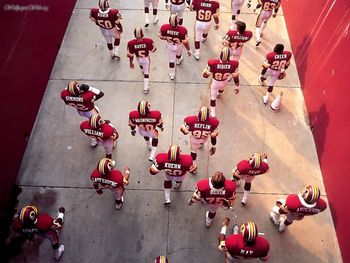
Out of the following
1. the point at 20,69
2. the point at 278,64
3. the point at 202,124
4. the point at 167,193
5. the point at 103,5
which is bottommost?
the point at 167,193

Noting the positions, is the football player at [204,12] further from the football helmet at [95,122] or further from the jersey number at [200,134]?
the football helmet at [95,122]

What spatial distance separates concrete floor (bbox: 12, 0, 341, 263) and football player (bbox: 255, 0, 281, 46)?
1.41 ft

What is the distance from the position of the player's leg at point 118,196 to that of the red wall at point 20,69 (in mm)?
2687

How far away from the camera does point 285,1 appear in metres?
13.1

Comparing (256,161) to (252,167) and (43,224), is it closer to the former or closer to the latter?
(252,167)

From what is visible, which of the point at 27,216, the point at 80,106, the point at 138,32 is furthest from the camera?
the point at 138,32

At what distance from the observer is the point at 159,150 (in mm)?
9766

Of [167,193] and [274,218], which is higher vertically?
[274,218]

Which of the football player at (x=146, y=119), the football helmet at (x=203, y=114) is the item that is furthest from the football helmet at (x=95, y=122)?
the football helmet at (x=203, y=114)

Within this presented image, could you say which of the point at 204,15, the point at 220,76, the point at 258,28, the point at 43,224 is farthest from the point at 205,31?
the point at 43,224

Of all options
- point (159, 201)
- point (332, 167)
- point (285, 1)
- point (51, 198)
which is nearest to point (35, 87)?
point (51, 198)

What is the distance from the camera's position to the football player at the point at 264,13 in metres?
11.2

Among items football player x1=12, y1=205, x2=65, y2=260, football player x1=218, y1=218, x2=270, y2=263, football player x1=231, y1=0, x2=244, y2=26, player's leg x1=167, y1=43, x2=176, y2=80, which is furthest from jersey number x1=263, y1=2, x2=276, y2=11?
football player x1=12, y1=205, x2=65, y2=260

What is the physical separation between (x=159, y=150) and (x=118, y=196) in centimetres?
198
